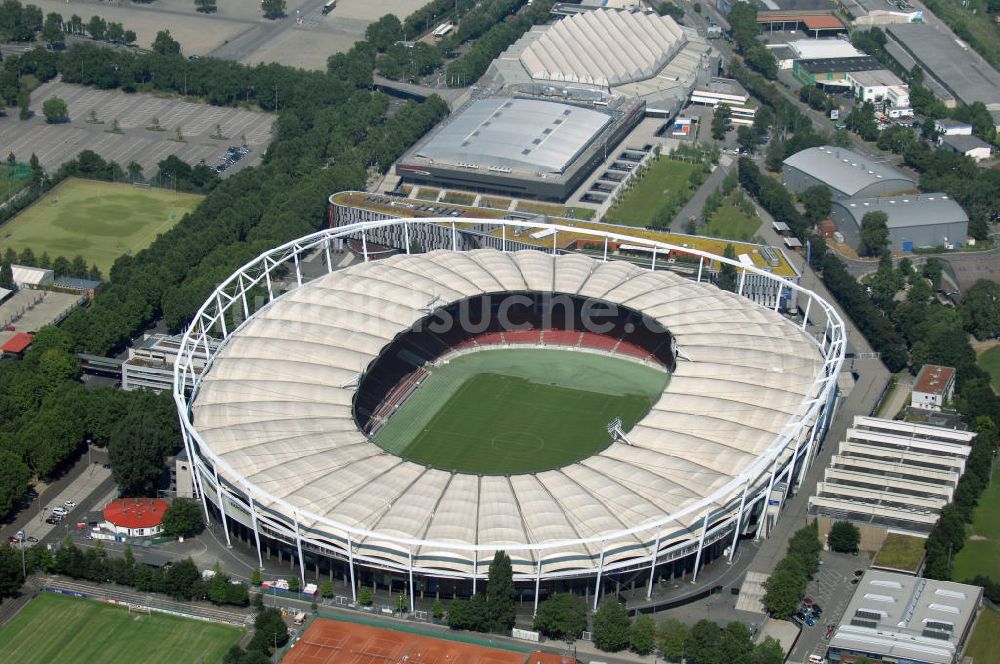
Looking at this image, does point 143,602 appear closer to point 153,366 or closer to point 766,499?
point 153,366

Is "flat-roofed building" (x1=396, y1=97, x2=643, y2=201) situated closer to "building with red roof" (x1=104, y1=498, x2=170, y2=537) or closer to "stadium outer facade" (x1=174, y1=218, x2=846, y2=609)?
"stadium outer facade" (x1=174, y1=218, x2=846, y2=609)

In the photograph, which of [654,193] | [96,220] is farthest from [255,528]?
[654,193]

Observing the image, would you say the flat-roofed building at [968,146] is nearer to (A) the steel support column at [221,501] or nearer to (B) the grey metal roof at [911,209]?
(B) the grey metal roof at [911,209]

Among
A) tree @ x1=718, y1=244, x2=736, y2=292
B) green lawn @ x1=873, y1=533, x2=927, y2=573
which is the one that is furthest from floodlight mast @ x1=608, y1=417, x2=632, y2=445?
tree @ x1=718, y1=244, x2=736, y2=292

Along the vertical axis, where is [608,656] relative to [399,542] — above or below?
below

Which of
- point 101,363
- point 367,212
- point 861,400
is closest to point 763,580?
point 861,400

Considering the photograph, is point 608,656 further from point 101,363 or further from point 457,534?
point 101,363
